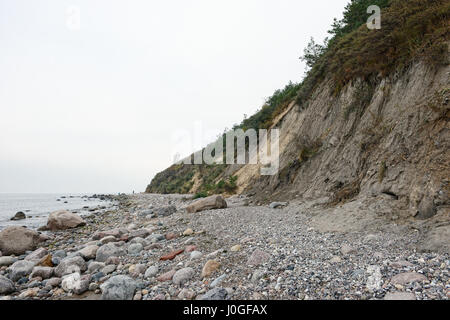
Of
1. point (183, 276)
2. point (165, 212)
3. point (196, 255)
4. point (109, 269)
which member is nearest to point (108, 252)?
point (109, 269)

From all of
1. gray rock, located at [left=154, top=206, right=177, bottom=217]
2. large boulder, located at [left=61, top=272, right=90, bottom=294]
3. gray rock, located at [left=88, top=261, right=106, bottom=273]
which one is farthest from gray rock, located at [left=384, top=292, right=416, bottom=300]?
gray rock, located at [left=154, top=206, right=177, bottom=217]

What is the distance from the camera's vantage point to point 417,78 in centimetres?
731

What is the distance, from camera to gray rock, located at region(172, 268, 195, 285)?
412 cm

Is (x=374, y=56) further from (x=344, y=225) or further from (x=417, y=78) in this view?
(x=344, y=225)

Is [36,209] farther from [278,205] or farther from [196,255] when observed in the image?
[196,255]

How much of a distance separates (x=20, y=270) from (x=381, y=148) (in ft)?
33.2

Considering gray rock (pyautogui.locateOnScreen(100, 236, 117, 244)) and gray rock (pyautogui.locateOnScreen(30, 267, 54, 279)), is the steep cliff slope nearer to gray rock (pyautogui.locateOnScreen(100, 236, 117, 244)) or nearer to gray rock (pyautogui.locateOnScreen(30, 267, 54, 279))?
gray rock (pyautogui.locateOnScreen(100, 236, 117, 244))

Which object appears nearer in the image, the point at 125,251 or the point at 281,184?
the point at 125,251

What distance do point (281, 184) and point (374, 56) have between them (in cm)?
690

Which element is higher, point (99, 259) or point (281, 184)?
point (281, 184)

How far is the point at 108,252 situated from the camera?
6434 millimetres

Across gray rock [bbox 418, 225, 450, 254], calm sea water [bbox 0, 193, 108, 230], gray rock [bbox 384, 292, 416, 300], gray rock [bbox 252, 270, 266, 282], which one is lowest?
calm sea water [bbox 0, 193, 108, 230]

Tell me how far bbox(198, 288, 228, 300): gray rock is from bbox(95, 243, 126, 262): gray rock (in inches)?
155
